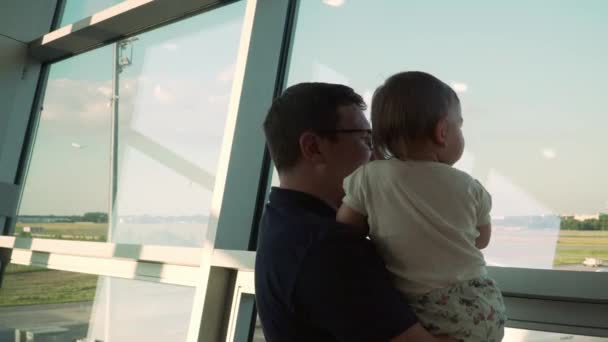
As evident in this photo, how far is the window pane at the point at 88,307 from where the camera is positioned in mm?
2654

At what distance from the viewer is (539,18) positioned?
188cm

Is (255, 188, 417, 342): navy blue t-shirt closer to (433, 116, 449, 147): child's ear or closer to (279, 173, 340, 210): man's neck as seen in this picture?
(279, 173, 340, 210): man's neck

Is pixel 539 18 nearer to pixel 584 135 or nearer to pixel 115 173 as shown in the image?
pixel 584 135

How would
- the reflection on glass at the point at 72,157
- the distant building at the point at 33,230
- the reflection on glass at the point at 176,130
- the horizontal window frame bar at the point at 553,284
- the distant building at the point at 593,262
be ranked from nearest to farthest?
1. the horizontal window frame bar at the point at 553,284
2. the distant building at the point at 593,262
3. the reflection on glass at the point at 176,130
4. the reflection on glass at the point at 72,157
5. the distant building at the point at 33,230

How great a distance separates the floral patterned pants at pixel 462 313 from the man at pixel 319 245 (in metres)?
0.05

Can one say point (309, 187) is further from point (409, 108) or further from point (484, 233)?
point (484, 233)

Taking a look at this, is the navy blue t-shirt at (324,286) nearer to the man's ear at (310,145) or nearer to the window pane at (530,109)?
the man's ear at (310,145)

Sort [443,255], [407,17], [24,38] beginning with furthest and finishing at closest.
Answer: [24,38], [407,17], [443,255]

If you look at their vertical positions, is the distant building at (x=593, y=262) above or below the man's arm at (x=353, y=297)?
above

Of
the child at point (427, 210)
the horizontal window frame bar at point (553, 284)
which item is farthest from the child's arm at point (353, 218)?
the horizontal window frame bar at point (553, 284)

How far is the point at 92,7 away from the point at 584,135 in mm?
4061

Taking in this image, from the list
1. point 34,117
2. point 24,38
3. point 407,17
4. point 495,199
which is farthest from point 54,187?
point 495,199

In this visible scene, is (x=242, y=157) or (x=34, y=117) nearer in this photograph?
(x=242, y=157)

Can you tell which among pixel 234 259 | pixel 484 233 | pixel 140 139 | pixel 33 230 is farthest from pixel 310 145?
pixel 33 230
